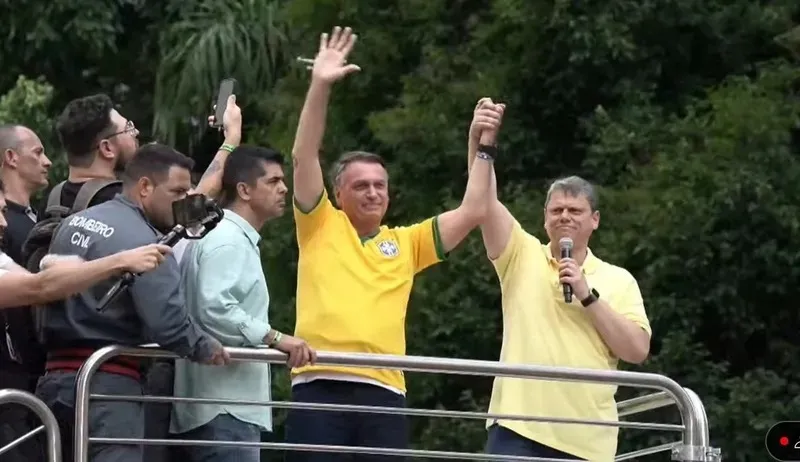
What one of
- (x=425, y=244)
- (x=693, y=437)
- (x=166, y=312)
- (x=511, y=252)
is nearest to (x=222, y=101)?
(x=425, y=244)

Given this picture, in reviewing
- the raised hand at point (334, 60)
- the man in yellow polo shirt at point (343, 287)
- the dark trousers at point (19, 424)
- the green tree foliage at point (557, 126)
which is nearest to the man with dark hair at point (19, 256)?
the dark trousers at point (19, 424)

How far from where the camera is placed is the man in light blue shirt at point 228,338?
4.90 meters

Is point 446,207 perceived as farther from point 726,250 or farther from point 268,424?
point 268,424

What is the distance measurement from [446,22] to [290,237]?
1848mm

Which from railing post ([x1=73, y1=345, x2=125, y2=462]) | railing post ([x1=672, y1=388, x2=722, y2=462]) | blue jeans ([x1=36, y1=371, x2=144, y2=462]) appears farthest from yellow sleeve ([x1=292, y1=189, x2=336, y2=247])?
railing post ([x1=672, y1=388, x2=722, y2=462])

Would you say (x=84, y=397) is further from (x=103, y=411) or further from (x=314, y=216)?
(x=314, y=216)

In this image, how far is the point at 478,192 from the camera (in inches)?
217

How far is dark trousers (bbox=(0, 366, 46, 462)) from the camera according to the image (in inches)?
193

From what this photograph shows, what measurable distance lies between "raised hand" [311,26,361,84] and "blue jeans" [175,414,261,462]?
1.10 meters

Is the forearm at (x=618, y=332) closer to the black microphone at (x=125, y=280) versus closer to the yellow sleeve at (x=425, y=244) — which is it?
the yellow sleeve at (x=425, y=244)

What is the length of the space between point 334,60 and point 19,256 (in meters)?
1.17

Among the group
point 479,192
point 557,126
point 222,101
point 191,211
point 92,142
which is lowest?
point 191,211

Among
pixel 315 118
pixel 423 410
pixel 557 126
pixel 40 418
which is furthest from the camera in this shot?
pixel 557 126

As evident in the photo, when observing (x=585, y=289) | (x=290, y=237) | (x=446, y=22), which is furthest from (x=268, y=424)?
(x=446, y=22)
